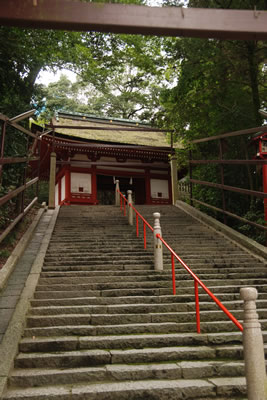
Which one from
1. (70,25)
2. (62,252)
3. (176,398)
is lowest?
(176,398)

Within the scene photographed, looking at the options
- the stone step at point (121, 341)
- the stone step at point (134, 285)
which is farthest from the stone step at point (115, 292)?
the stone step at point (121, 341)

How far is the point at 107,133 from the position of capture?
18.5 m

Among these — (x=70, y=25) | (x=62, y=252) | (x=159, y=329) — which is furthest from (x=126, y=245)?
(x=70, y=25)

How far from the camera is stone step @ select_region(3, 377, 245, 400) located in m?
3.60

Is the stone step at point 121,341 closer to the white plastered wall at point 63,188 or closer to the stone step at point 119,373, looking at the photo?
the stone step at point 119,373

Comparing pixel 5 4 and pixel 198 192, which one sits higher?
pixel 5 4

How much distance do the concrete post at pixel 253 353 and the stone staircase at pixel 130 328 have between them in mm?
764

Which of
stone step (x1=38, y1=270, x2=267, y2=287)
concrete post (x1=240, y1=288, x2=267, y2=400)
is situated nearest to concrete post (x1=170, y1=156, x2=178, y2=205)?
stone step (x1=38, y1=270, x2=267, y2=287)

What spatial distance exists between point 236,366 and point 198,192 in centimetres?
887

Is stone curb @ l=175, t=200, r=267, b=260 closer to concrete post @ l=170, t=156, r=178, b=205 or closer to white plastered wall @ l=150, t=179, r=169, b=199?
concrete post @ l=170, t=156, r=178, b=205

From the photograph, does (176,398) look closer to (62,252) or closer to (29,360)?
(29,360)

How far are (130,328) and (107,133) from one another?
574 inches

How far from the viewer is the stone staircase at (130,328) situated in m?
3.83

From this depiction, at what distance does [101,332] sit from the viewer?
484cm
